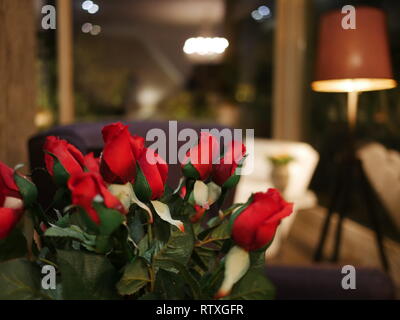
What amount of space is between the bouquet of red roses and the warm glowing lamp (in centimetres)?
190

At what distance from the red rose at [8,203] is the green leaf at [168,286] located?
0.13 metres

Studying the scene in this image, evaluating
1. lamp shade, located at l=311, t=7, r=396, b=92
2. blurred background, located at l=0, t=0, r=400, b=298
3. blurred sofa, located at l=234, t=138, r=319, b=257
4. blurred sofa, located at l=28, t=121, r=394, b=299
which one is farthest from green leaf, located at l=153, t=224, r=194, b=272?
blurred sofa, located at l=234, t=138, r=319, b=257

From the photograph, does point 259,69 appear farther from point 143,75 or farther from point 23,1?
point 23,1

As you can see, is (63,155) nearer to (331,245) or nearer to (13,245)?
(13,245)

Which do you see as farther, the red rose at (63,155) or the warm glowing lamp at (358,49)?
Answer: the warm glowing lamp at (358,49)

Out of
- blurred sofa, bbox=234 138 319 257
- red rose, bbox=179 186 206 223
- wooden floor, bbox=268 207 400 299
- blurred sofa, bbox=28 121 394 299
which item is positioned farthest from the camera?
blurred sofa, bbox=234 138 319 257

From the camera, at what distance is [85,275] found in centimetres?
39

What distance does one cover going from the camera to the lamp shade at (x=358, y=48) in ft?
6.93

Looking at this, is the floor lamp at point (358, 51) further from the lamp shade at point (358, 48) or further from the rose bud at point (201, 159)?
the rose bud at point (201, 159)

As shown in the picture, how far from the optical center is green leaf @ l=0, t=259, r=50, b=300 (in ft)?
1.28

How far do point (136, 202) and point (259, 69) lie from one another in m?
4.49

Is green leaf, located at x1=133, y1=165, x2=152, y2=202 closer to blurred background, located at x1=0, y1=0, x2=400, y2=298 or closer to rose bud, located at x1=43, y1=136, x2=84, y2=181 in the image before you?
rose bud, located at x1=43, y1=136, x2=84, y2=181

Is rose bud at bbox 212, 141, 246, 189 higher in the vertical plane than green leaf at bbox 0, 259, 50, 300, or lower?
higher

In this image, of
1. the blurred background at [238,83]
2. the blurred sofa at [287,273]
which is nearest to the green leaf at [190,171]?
Result: the blurred sofa at [287,273]
